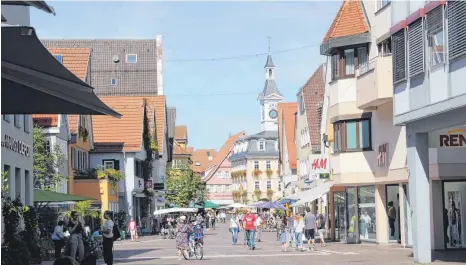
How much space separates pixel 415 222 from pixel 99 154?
41.5 meters

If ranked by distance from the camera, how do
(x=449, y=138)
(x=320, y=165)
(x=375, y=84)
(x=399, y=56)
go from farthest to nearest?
(x=320, y=165), (x=375, y=84), (x=449, y=138), (x=399, y=56)

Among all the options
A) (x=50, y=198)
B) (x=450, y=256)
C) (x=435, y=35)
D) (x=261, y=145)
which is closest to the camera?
(x=435, y=35)

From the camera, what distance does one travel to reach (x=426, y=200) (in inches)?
1006

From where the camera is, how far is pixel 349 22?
1516 inches

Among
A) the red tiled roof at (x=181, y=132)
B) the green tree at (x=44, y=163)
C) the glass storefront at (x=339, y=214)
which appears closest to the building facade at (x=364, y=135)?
the glass storefront at (x=339, y=214)

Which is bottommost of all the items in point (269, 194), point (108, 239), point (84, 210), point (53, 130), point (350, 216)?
point (108, 239)

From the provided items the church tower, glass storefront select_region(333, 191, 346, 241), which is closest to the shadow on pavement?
glass storefront select_region(333, 191, 346, 241)

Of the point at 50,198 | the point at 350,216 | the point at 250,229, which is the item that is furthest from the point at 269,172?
the point at 50,198

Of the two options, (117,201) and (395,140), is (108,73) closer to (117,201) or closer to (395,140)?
(117,201)

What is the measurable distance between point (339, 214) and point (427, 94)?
20.7 m

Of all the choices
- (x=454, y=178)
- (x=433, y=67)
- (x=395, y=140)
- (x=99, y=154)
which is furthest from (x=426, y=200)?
(x=99, y=154)

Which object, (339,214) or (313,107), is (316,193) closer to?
(339,214)

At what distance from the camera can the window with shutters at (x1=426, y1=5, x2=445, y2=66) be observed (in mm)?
23200

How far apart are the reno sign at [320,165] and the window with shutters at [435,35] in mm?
18810
